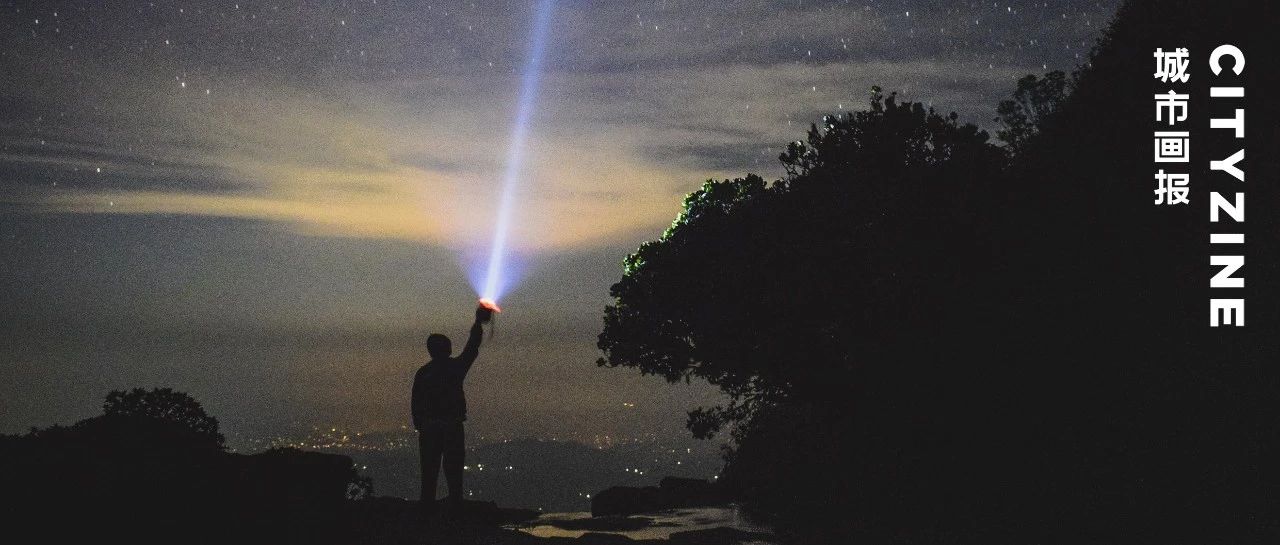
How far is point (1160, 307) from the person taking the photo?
25.3m

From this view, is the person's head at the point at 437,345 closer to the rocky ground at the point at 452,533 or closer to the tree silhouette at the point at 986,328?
the rocky ground at the point at 452,533

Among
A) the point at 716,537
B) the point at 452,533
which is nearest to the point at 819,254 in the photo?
the point at 716,537

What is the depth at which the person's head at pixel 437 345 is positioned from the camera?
47.7 feet

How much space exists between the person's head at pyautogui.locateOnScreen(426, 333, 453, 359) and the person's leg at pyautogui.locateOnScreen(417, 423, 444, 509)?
3.04ft

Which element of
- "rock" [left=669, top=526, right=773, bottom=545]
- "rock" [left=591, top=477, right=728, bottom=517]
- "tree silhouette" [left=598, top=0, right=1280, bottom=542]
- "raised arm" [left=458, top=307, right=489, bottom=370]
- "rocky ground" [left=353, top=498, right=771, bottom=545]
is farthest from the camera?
"rock" [left=591, top=477, right=728, bottom=517]

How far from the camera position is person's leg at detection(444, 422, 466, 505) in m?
14.5

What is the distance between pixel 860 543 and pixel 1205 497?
8155mm

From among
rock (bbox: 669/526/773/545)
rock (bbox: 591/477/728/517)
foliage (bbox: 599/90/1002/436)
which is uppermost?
foliage (bbox: 599/90/1002/436)

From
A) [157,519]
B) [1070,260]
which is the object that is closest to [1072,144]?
[1070,260]

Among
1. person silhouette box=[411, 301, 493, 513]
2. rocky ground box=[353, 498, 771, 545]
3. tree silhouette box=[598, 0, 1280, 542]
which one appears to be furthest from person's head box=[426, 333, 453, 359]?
tree silhouette box=[598, 0, 1280, 542]

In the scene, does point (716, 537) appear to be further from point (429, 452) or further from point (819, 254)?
point (819, 254)

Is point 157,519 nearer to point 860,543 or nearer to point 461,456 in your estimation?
point 461,456

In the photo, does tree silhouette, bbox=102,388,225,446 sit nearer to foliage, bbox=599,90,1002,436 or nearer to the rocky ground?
the rocky ground

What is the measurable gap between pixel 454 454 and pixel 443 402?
711mm
